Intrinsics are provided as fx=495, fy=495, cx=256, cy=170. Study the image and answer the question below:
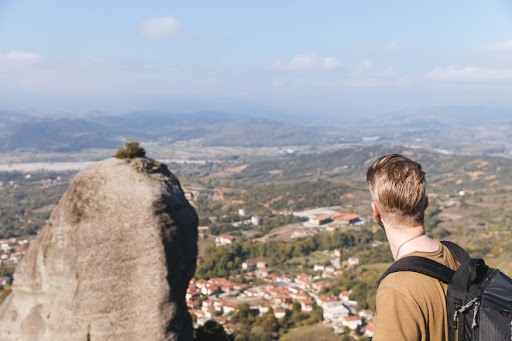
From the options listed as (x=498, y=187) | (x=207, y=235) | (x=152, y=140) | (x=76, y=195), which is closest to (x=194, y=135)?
(x=152, y=140)

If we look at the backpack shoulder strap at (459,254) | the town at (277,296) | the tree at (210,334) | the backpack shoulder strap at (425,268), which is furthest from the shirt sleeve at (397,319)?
the town at (277,296)

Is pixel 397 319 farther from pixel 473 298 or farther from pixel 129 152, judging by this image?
pixel 129 152

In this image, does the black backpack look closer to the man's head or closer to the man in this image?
the man

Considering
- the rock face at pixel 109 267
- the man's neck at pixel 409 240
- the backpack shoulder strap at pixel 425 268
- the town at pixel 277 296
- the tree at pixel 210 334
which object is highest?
the man's neck at pixel 409 240

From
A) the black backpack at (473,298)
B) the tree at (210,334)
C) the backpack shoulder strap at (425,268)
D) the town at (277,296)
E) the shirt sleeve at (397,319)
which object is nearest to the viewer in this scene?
the black backpack at (473,298)

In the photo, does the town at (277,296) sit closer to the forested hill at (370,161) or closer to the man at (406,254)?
the man at (406,254)

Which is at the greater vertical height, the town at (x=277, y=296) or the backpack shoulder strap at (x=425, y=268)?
the backpack shoulder strap at (x=425, y=268)

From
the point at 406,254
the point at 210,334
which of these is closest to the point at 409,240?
the point at 406,254

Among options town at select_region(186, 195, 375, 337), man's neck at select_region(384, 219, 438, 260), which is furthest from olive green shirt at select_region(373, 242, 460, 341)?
town at select_region(186, 195, 375, 337)

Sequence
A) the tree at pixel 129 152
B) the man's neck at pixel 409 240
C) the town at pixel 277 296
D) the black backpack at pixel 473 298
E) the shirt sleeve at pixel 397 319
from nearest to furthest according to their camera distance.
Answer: the black backpack at pixel 473 298 < the shirt sleeve at pixel 397 319 < the man's neck at pixel 409 240 < the tree at pixel 129 152 < the town at pixel 277 296

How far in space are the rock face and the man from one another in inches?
233

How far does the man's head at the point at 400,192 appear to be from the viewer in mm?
1939

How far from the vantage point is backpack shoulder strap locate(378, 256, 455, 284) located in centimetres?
185

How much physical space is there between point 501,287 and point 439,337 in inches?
11.8
